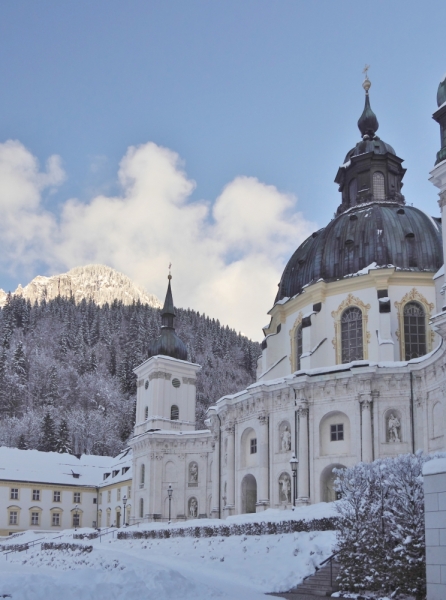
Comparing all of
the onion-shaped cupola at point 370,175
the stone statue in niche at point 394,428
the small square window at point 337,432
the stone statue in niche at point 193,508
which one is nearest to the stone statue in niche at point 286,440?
the small square window at point 337,432

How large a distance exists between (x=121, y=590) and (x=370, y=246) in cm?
3280

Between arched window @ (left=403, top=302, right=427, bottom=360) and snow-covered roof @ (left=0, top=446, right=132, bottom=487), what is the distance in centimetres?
3910

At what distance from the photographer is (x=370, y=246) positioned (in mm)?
45406

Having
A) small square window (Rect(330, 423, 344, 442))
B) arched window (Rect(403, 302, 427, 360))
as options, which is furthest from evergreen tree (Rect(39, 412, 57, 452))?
arched window (Rect(403, 302, 427, 360))

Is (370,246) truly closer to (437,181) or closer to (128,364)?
(437,181)

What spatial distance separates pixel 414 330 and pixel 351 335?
3.84m

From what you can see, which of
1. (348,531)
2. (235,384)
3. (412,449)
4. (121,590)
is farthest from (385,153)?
(235,384)

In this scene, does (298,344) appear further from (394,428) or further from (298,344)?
(394,428)

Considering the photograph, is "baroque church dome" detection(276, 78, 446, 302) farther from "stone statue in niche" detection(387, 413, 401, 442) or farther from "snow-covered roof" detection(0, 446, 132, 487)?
"snow-covered roof" detection(0, 446, 132, 487)

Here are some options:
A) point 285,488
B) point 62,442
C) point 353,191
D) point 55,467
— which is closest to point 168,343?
point 353,191

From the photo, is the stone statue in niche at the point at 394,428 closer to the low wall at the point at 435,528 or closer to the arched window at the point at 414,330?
the arched window at the point at 414,330

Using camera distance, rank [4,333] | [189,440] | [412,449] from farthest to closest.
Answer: [4,333]
[189,440]
[412,449]

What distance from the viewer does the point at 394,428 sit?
39875mm

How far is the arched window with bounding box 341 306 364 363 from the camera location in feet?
145
